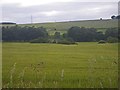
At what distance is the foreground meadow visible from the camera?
7.98 meters

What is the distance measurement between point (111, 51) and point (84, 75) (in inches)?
121

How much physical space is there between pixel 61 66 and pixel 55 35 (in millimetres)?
2443

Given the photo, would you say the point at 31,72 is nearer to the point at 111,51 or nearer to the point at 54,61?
the point at 54,61

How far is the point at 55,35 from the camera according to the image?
38.3ft

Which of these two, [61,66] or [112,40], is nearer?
[61,66]

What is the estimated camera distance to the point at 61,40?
11.4 meters

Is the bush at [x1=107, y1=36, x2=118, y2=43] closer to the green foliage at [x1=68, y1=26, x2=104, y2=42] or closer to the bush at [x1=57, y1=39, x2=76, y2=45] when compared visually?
the green foliage at [x1=68, y1=26, x2=104, y2=42]

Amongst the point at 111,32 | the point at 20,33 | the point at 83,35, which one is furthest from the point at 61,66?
the point at 111,32

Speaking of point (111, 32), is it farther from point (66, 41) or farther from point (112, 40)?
point (66, 41)

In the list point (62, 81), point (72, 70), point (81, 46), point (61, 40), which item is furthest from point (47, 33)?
point (62, 81)

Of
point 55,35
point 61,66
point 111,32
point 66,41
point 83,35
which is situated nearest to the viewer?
point 61,66

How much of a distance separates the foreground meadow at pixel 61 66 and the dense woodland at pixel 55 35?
0.26 m

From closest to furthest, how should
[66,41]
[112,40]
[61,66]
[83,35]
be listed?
[61,66], [112,40], [83,35], [66,41]

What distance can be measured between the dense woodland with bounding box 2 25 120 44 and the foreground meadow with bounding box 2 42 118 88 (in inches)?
10.1
